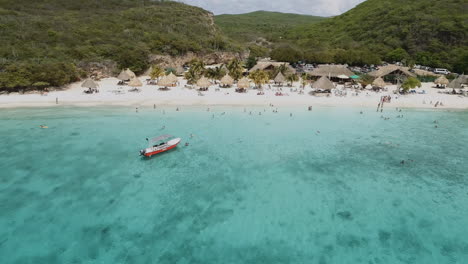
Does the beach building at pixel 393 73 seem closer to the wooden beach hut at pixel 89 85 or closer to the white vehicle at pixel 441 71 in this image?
the white vehicle at pixel 441 71

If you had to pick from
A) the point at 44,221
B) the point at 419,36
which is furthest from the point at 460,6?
the point at 44,221

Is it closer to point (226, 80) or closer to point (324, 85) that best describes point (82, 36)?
point (226, 80)

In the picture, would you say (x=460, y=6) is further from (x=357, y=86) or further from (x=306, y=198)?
(x=306, y=198)

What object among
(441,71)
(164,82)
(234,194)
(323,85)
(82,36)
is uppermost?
(82,36)

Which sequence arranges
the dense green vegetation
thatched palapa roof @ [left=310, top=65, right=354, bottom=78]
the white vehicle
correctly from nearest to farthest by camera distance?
the dense green vegetation
thatched palapa roof @ [left=310, top=65, right=354, bottom=78]
the white vehicle

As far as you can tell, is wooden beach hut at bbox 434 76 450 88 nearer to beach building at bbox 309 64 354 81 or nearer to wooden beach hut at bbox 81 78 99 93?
beach building at bbox 309 64 354 81

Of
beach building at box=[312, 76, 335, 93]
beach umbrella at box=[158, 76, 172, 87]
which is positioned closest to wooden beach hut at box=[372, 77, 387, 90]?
beach building at box=[312, 76, 335, 93]

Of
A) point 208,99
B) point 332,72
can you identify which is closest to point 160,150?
point 208,99
